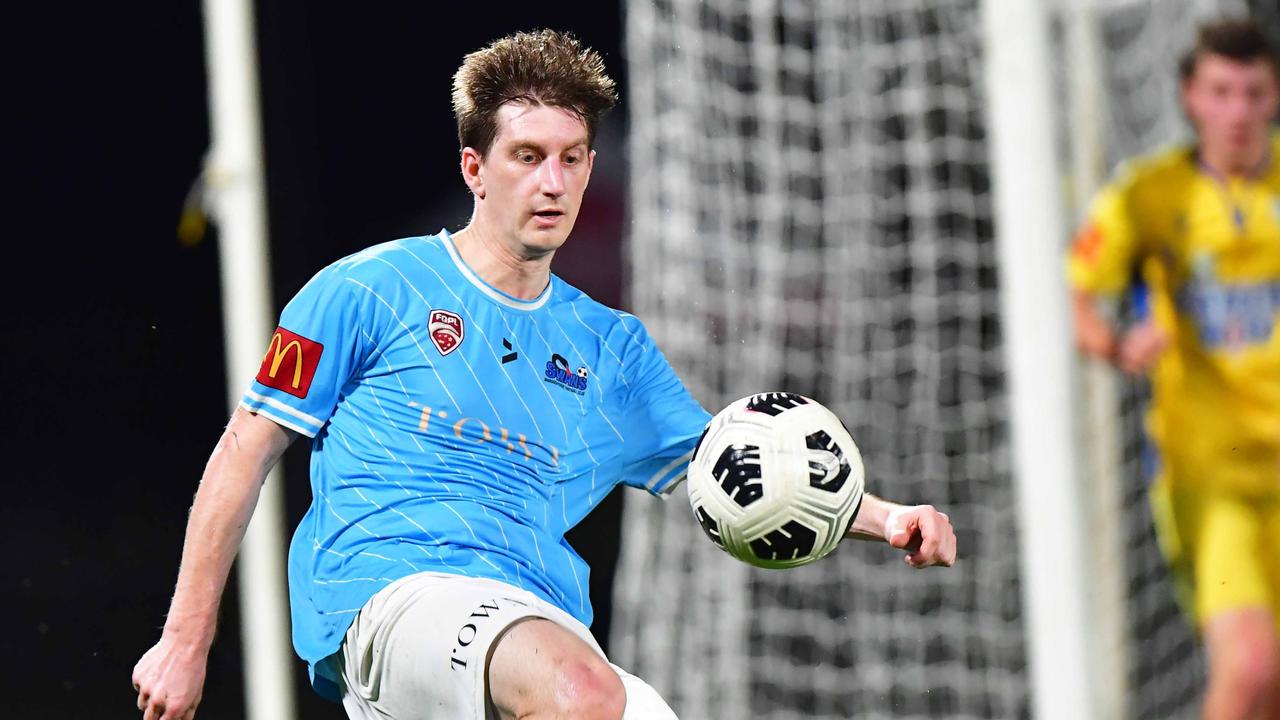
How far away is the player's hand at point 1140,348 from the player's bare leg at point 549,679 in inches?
115

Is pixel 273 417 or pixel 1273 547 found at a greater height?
pixel 273 417

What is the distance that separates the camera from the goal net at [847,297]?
20.6ft

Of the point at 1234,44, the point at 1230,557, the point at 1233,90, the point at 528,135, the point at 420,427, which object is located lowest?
the point at 1230,557

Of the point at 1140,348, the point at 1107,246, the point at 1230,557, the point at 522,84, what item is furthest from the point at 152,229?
the point at 522,84

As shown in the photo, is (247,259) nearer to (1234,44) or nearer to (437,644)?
(437,644)

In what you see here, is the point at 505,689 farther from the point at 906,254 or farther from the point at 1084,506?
the point at 906,254

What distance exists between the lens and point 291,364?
3.05m

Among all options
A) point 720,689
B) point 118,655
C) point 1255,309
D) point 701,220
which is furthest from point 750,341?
point 118,655

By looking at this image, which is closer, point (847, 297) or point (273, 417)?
point (273, 417)

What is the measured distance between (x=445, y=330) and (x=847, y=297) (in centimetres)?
341

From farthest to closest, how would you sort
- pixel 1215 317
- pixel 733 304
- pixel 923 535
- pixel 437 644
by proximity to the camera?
pixel 733 304 → pixel 1215 317 → pixel 923 535 → pixel 437 644

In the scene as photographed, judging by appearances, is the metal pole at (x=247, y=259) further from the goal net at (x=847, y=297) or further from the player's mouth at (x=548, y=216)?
the player's mouth at (x=548, y=216)

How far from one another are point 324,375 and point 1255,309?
3648mm

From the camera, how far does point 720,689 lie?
21.1 feet
